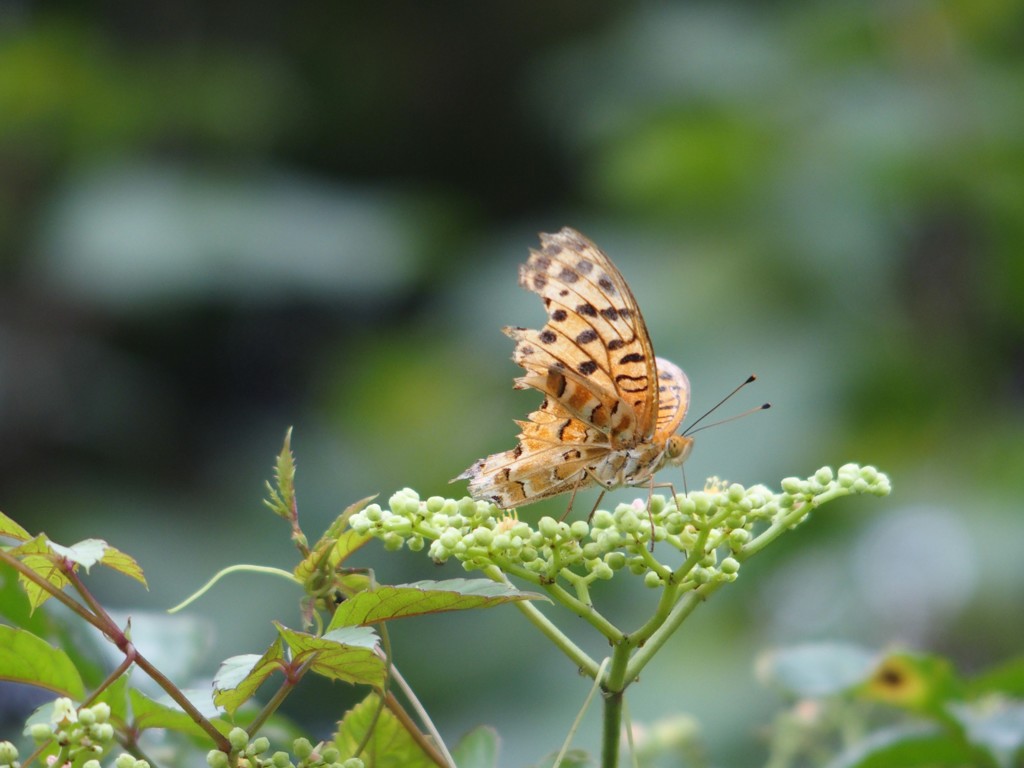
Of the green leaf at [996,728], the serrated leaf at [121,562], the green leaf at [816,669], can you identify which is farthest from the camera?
the green leaf at [816,669]

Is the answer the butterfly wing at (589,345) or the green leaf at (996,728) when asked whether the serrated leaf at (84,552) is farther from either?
the green leaf at (996,728)

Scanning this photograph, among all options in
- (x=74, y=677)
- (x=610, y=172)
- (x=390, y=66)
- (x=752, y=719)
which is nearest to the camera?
(x=74, y=677)

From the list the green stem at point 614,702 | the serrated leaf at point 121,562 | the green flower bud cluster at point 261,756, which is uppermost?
the green stem at point 614,702


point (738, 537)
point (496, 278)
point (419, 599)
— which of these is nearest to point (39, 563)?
point (419, 599)

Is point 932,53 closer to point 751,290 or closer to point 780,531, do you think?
point 751,290

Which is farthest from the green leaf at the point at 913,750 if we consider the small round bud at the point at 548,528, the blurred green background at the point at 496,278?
the blurred green background at the point at 496,278

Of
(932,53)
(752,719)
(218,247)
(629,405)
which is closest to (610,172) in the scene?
(932,53)
